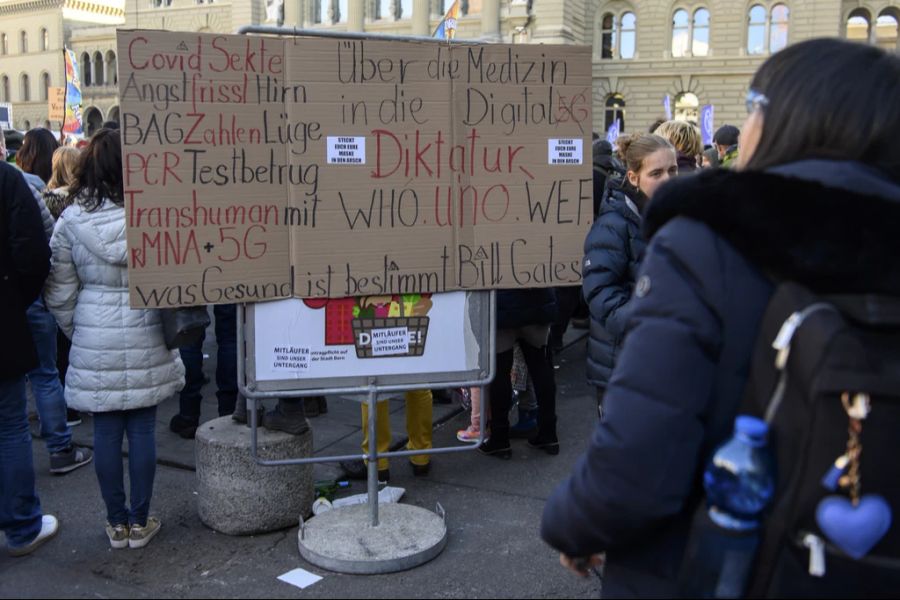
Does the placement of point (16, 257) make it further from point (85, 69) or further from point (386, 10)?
point (85, 69)

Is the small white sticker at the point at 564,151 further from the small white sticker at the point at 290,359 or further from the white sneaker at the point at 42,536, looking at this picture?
the white sneaker at the point at 42,536

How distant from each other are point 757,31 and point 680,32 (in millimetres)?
4202

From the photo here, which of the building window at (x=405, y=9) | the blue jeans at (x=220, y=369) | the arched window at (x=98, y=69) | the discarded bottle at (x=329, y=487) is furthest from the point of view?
the arched window at (x=98, y=69)

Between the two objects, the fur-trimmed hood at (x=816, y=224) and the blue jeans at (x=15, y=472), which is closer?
the fur-trimmed hood at (x=816, y=224)

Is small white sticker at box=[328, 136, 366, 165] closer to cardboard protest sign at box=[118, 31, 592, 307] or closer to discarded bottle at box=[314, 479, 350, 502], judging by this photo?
cardboard protest sign at box=[118, 31, 592, 307]

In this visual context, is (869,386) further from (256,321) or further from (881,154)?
(256,321)

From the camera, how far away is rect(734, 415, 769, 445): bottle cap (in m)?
1.33

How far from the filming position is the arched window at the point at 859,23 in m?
47.1

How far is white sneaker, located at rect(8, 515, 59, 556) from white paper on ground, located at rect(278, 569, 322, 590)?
1.14 m

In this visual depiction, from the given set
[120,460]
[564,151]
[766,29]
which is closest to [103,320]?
[120,460]

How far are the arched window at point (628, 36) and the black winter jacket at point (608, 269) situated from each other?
162 feet

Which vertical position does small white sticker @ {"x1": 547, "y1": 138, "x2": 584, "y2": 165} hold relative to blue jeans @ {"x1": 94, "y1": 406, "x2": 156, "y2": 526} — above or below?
above

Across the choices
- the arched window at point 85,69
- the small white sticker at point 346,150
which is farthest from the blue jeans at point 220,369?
the arched window at point 85,69

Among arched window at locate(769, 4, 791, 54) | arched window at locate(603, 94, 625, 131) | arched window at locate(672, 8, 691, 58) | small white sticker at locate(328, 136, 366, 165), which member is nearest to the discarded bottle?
small white sticker at locate(328, 136, 366, 165)
